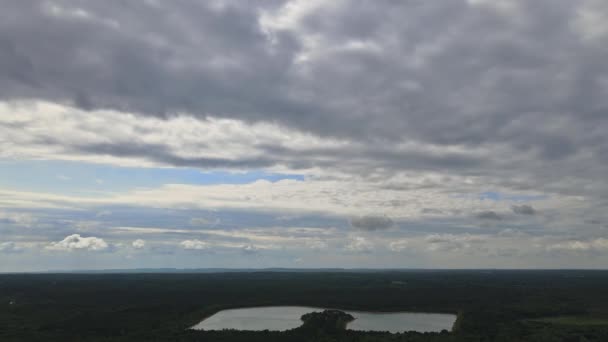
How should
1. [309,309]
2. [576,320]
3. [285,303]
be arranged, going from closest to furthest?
[576,320], [309,309], [285,303]

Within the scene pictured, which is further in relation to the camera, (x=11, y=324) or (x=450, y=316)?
(x=450, y=316)

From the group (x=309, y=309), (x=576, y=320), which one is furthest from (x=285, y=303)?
(x=576, y=320)

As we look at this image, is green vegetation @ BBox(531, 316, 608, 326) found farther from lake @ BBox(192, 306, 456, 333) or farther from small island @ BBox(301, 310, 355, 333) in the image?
small island @ BBox(301, 310, 355, 333)

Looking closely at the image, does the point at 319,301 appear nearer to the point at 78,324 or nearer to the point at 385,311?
the point at 385,311

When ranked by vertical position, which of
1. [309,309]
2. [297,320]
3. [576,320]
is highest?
[576,320]

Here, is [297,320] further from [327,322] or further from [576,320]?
[576,320]

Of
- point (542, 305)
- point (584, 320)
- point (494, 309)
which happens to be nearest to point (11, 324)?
point (494, 309)
